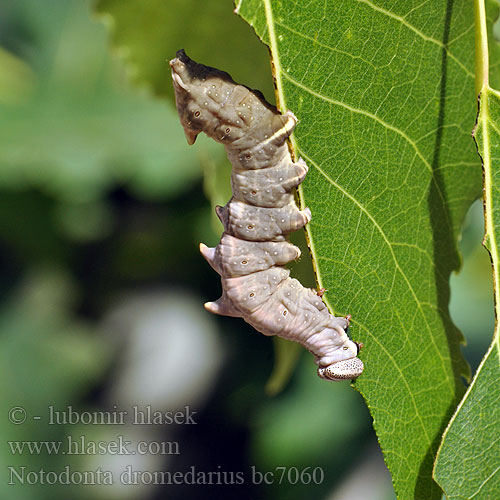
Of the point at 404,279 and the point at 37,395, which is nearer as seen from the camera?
the point at 404,279

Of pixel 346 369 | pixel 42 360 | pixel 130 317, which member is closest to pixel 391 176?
pixel 346 369

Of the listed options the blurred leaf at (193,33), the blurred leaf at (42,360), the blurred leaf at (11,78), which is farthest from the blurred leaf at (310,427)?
the blurred leaf at (11,78)

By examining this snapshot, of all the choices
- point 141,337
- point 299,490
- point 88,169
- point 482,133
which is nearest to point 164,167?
point 88,169

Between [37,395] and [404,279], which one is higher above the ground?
[404,279]

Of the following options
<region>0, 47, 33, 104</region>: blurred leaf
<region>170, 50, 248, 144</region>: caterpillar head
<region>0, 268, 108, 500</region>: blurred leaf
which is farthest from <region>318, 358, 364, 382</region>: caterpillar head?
<region>0, 47, 33, 104</region>: blurred leaf

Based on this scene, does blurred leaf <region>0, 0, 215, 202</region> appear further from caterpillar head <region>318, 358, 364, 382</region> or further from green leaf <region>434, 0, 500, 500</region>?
green leaf <region>434, 0, 500, 500</region>

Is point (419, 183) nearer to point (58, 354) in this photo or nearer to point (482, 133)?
point (482, 133)
